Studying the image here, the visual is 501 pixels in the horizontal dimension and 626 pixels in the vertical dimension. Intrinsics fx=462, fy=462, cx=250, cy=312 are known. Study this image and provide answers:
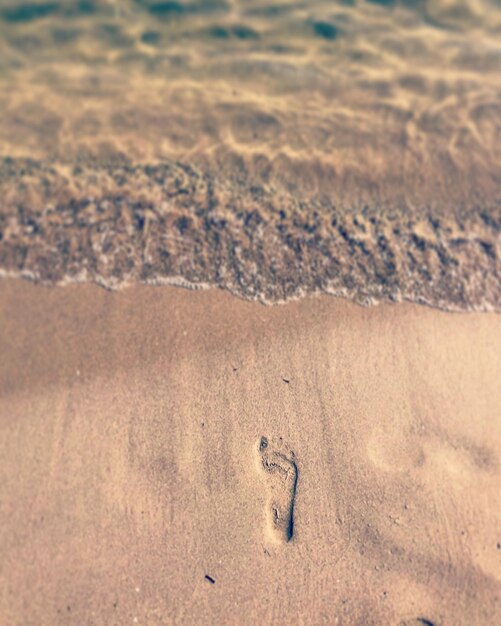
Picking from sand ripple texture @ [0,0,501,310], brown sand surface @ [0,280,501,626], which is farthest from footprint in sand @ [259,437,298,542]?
sand ripple texture @ [0,0,501,310]

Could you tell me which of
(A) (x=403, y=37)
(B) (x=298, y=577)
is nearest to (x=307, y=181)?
(A) (x=403, y=37)

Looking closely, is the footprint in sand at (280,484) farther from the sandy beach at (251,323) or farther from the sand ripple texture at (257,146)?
the sand ripple texture at (257,146)

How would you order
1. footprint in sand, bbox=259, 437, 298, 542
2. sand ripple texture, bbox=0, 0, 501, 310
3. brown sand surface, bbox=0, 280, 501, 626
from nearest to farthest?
brown sand surface, bbox=0, 280, 501, 626 → footprint in sand, bbox=259, 437, 298, 542 → sand ripple texture, bbox=0, 0, 501, 310

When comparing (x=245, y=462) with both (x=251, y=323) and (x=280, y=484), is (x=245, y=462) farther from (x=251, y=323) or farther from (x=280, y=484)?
(x=251, y=323)

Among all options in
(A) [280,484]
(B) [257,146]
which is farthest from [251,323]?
(B) [257,146]

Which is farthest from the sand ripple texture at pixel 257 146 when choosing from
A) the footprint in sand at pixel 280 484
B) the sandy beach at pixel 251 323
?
the footprint in sand at pixel 280 484

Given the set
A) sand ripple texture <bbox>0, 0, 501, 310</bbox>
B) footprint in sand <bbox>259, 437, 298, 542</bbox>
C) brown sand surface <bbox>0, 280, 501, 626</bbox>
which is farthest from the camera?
sand ripple texture <bbox>0, 0, 501, 310</bbox>

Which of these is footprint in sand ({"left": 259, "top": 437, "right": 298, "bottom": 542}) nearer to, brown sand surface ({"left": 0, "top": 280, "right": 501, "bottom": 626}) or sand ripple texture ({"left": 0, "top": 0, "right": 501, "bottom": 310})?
brown sand surface ({"left": 0, "top": 280, "right": 501, "bottom": 626})

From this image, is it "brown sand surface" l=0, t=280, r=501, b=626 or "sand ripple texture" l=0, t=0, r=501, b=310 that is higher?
"sand ripple texture" l=0, t=0, r=501, b=310
